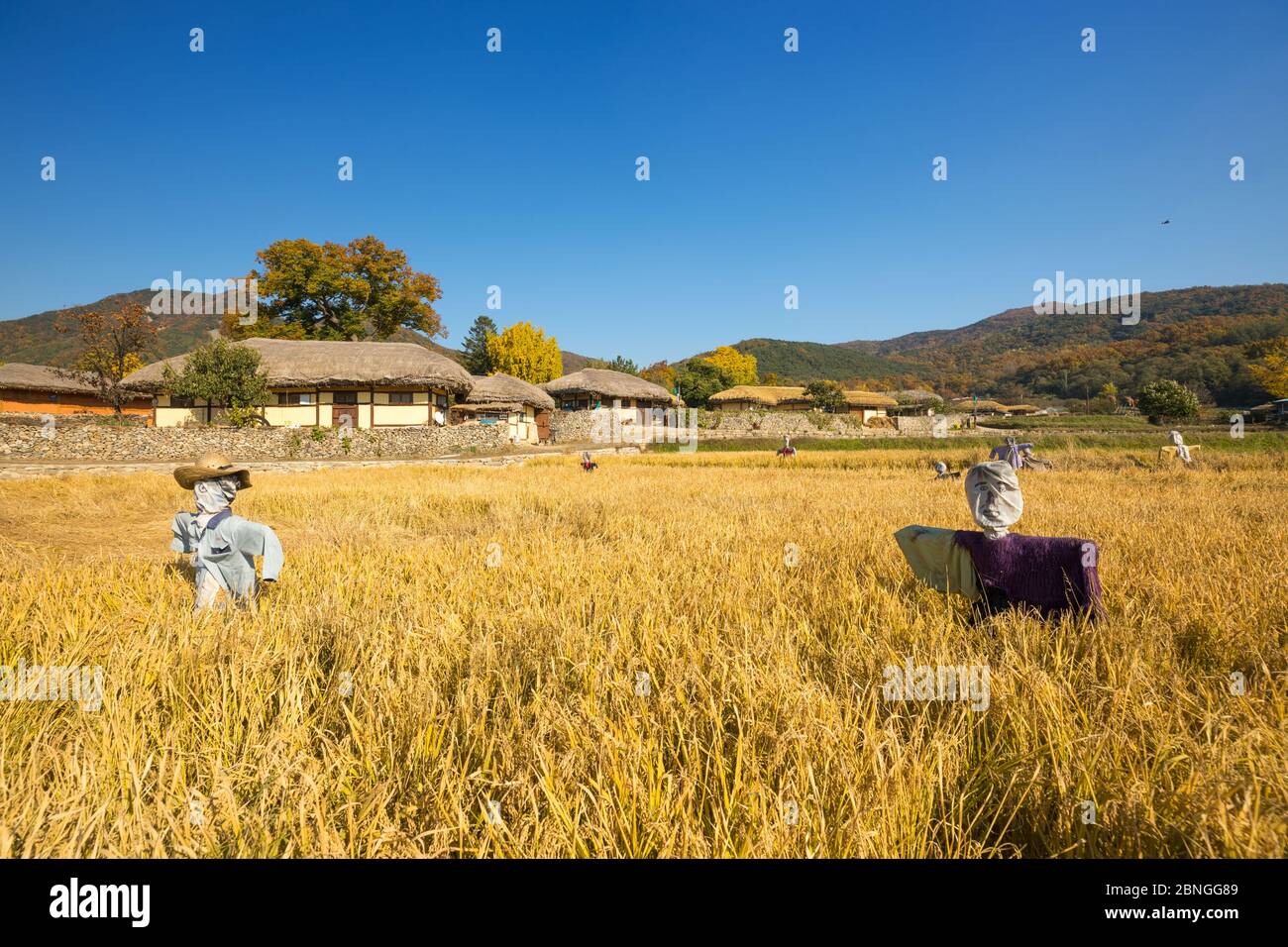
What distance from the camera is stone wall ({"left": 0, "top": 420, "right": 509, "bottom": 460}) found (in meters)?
20.0

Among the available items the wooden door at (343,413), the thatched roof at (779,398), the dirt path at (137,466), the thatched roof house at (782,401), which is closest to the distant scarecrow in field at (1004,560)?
the dirt path at (137,466)

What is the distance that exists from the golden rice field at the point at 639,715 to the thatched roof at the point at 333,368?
24.3m

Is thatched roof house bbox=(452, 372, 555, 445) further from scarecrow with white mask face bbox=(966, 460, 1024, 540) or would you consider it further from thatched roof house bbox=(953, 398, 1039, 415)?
thatched roof house bbox=(953, 398, 1039, 415)

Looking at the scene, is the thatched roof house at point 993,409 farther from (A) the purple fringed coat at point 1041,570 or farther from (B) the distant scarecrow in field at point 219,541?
(B) the distant scarecrow in field at point 219,541

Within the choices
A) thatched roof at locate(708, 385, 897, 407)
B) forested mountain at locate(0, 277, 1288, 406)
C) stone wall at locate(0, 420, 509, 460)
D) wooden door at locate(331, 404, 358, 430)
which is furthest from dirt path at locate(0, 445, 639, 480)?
forested mountain at locate(0, 277, 1288, 406)

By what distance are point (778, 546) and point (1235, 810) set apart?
3508 mm

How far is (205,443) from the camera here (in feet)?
72.4

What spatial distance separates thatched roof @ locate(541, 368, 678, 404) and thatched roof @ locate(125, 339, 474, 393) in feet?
42.7

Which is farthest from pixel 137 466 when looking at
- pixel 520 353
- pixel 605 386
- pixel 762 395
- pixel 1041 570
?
pixel 762 395

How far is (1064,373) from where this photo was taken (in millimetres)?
78562

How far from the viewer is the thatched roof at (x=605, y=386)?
40.0 m
